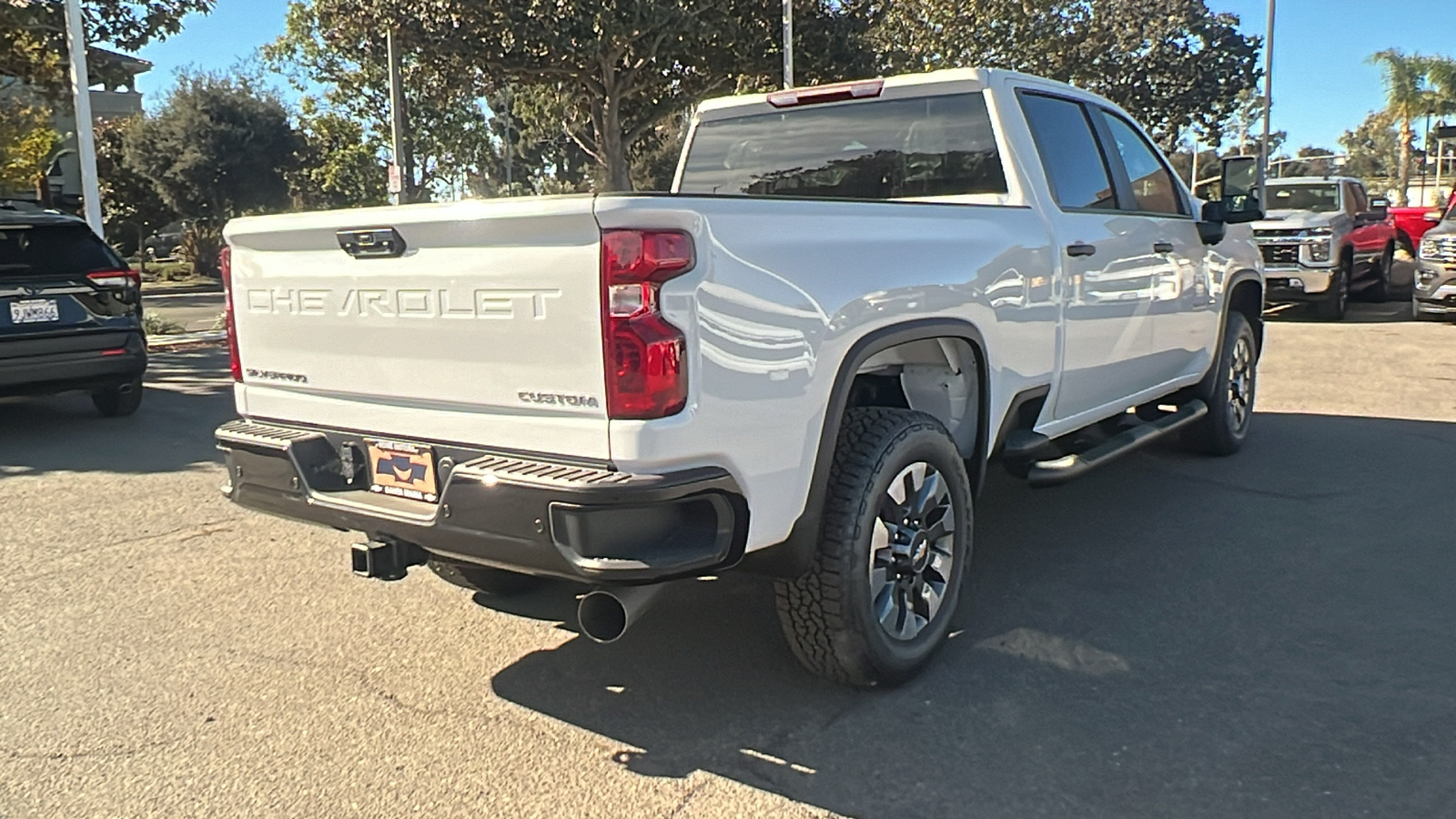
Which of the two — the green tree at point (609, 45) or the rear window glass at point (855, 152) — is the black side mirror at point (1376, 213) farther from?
the rear window glass at point (855, 152)

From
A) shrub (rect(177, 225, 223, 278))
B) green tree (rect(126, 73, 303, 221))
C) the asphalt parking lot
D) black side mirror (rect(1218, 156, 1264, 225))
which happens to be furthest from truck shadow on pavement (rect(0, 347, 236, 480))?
shrub (rect(177, 225, 223, 278))

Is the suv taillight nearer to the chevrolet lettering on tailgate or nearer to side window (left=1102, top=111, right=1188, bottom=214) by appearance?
the chevrolet lettering on tailgate

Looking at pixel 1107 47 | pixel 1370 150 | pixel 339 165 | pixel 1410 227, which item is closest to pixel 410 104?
pixel 339 165

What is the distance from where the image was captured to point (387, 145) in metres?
40.8

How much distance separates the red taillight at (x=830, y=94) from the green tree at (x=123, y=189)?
107ft

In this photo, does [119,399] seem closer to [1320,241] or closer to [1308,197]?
[1320,241]

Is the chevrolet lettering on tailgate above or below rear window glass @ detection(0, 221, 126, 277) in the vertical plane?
below

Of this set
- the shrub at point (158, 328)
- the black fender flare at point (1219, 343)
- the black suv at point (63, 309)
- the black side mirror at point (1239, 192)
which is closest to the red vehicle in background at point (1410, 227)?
the black fender flare at point (1219, 343)

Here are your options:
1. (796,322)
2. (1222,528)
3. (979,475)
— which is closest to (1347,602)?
(1222,528)

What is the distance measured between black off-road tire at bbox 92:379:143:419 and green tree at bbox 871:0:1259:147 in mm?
20418

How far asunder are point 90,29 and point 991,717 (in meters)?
14.5

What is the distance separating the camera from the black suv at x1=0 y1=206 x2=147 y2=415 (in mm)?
7684

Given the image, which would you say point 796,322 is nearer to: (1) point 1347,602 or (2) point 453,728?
(2) point 453,728

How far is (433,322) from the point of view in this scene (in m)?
3.17
